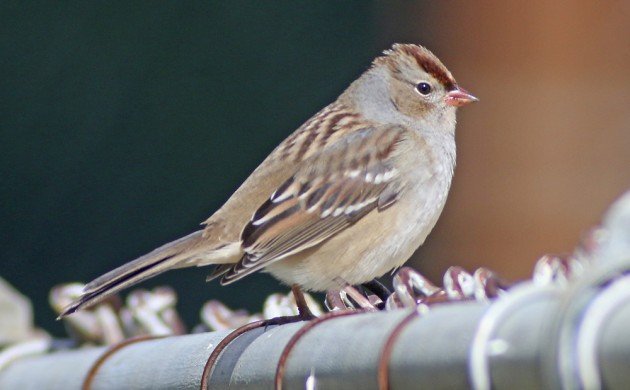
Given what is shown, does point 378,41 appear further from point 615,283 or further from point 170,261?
point 615,283

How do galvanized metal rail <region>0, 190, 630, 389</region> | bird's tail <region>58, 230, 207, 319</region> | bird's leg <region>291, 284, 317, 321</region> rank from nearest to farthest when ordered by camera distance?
galvanized metal rail <region>0, 190, 630, 389</region>, bird's tail <region>58, 230, 207, 319</region>, bird's leg <region>291, 284, 317, 321</region>

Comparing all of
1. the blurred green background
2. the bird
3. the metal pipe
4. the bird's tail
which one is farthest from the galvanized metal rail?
the blurred green background

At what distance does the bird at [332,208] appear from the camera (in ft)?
11.7

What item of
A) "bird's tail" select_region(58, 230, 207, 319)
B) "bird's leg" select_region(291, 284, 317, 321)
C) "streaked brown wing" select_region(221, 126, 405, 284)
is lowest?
"bird's leg" select_region(291, 284, 317, 321)

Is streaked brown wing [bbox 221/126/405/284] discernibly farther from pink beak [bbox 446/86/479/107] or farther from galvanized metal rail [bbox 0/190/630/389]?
galvanized metal rail [bbox 0/190/630/389]

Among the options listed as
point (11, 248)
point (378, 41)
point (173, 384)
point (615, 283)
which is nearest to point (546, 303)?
point (615, 283)

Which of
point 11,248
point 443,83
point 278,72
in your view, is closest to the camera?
point 443,83

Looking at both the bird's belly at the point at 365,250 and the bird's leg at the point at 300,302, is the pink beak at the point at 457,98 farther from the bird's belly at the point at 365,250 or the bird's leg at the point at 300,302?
the bird's leg at the point at 300,302

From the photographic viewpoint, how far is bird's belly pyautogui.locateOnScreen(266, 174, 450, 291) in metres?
3.63

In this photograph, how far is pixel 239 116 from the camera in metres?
7.08

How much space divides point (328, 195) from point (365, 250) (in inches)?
8.7

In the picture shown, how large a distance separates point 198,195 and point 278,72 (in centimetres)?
86

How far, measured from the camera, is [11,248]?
263 inches

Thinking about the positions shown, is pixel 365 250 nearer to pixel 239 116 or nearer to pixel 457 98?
pixel 457 98
